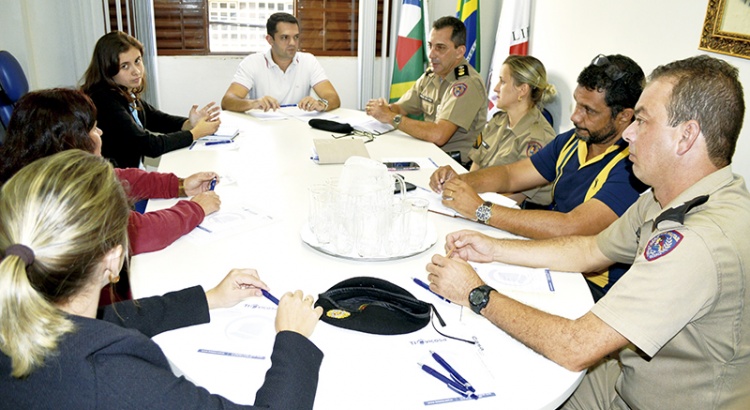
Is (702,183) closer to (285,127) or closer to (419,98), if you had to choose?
(285,127)

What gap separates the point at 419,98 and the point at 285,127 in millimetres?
1010

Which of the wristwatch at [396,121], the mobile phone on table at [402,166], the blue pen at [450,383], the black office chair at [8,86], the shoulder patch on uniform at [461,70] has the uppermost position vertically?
the shoulder patch on uniform at [461,70]

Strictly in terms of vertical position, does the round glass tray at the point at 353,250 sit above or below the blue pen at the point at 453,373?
above

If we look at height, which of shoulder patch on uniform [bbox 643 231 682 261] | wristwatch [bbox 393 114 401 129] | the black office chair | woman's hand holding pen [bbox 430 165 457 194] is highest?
the black office chair

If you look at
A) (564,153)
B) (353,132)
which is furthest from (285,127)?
(564,153)

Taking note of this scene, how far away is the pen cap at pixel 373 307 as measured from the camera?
4.38 ft

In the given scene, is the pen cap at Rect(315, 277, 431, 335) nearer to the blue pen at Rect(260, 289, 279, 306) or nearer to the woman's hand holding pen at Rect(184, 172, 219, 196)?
the blue pen at Rect(260, 289, 279, 306)

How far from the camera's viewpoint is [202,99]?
15.9 feet

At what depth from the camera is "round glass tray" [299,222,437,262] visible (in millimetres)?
1650

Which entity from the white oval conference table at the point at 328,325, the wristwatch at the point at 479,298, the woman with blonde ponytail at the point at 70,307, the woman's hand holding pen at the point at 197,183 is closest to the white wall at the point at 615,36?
the white oval conference table at the point at 328,325

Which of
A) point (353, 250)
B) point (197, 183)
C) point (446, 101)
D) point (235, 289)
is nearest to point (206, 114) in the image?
point (197, 183)

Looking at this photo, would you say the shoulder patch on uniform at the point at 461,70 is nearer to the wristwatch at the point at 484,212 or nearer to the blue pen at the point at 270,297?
the wristwatch at the point at 484,212

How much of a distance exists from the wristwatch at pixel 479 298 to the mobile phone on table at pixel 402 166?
1.26 metres

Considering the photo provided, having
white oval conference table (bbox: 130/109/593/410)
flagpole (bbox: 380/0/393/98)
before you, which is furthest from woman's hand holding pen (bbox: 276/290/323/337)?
flagpole (bbox: 380/0/393/98)
